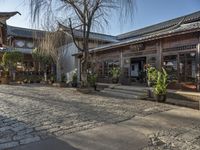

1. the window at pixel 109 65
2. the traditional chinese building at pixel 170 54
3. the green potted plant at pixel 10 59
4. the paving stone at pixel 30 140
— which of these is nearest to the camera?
the paving stone at pixel 30 140

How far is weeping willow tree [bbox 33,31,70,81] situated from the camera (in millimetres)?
20730

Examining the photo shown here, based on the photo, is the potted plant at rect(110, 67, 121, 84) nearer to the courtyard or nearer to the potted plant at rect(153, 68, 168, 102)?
the potted plant at rect(153, 68, 168, 102)

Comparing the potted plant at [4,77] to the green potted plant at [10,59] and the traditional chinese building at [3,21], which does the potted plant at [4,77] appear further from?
the traditional chinese building at [3,21]

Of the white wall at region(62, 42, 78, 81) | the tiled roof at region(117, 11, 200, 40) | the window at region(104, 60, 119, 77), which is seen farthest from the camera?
the white wall at region(62, 42, 78, 81)

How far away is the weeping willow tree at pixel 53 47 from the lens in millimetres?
20730

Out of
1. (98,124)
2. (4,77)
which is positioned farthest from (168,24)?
(4,77)

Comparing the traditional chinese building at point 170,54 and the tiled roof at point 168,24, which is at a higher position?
the tiled roof at point 168,24

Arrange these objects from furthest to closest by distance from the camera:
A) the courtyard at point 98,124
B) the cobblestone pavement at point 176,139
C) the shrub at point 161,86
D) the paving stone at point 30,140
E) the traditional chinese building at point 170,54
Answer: the traditional chinese building at point 170,54, the shrub at point 161,86, the courtyard at point 98,124, the paving stone at point 30,140, the cobblestone pavement at point 176,139

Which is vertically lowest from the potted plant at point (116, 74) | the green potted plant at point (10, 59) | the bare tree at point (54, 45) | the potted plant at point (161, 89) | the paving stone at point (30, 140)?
the paving stone at point (30, 140)

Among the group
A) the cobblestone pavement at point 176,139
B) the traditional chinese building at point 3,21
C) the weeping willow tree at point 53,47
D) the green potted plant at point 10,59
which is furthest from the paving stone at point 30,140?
the green potted plant at point 10,59

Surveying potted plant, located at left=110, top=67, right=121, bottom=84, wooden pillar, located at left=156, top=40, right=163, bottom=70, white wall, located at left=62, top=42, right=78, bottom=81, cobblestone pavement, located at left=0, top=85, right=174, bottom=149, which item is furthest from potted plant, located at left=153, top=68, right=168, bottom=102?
white wall, located at left=62, top=42, right=78, bottom=81

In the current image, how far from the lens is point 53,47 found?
2117 cm

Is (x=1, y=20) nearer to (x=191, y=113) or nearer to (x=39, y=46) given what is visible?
(x=191, y=113)

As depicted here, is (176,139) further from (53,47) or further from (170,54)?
(53,47)
